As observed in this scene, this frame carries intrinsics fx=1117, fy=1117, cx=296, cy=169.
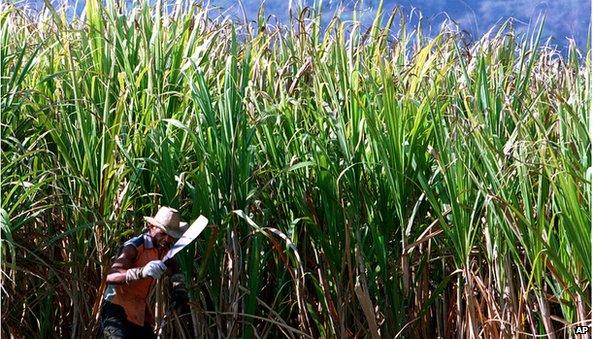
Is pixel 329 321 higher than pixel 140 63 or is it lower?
lower

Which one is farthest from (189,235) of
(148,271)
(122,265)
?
(122,265)

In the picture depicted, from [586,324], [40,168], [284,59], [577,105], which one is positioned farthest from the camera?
[284,59]

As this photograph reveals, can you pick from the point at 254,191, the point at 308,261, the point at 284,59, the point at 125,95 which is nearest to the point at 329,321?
the point at 308,261

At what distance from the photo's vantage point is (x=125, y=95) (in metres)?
4.36

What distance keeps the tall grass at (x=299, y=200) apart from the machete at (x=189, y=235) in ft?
0.42

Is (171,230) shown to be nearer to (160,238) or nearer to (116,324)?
(160,238)

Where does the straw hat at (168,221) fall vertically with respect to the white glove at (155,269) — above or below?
above

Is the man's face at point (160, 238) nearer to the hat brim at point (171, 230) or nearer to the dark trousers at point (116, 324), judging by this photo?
the hat brim at point (171, 230)

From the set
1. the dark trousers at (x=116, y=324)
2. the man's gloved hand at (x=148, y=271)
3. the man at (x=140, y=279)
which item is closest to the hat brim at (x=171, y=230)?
the man at (x=140, y=279)

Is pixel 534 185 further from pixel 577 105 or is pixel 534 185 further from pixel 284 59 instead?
pixel 284 59

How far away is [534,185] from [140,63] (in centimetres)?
172

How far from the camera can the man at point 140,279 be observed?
3.96 meters

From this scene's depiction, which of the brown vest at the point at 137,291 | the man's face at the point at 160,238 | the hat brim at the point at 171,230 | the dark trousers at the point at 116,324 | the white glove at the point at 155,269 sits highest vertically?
the hat brim at the point at 171,230

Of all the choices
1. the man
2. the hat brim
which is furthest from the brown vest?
the hat brim
